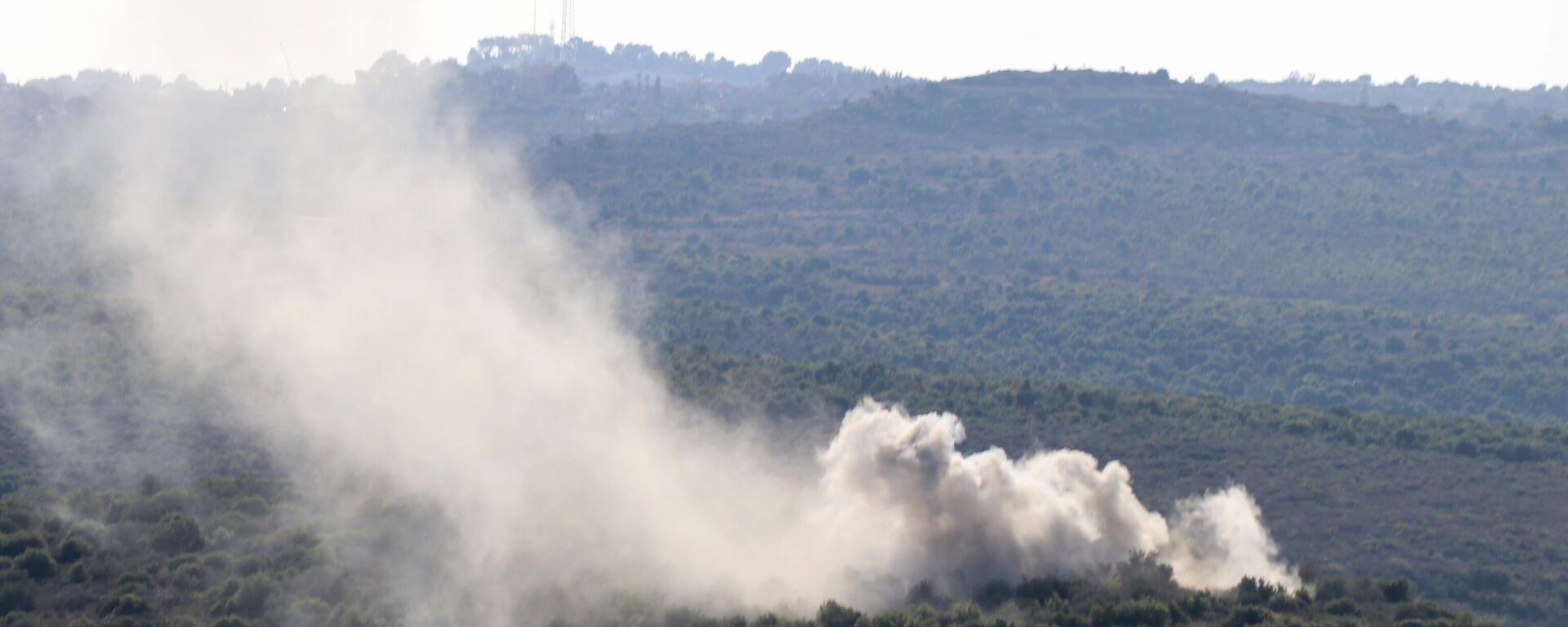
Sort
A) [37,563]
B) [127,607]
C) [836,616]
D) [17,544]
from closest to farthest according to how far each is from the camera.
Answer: [836,616], [127,607], [37,563], [17,544]

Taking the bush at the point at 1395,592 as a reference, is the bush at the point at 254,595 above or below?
above

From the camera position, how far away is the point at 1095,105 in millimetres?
196625

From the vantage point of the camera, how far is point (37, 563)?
147 ft

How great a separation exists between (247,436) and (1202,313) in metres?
75.6

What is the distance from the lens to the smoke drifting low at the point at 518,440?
45.8 m

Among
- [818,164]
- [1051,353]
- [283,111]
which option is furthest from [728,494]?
[818,164]

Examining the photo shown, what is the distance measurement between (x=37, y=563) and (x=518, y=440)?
20003 millimetres

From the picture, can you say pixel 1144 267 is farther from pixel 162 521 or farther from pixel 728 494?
pixel 162 521

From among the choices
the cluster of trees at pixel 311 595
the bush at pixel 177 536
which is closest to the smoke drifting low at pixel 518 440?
the cluster of trees at pixel 311 595

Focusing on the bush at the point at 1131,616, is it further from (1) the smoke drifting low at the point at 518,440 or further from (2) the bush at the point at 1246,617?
(1) the smoke drifting low at the point at 518,440

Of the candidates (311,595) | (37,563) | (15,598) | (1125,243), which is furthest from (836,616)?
(1125,243)

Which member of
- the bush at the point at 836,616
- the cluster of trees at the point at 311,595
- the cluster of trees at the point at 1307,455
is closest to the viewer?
the bush at the point at 836,616

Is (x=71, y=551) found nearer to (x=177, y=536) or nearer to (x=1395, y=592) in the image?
(x=177, y=536)

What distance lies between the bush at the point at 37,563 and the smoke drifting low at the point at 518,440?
7.83m
